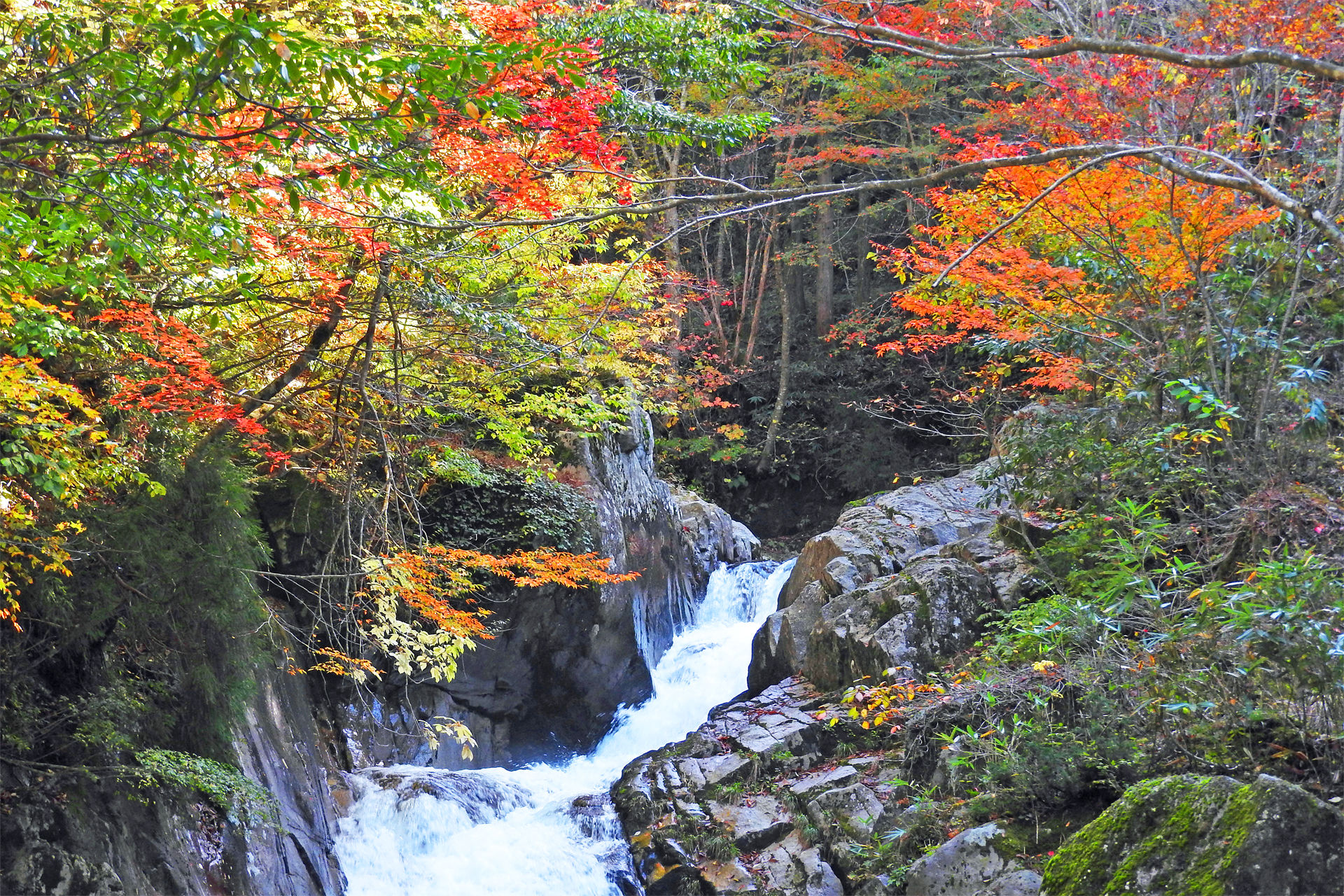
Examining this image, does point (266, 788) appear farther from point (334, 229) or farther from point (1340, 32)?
point (1340, 32)

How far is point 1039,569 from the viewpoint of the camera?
8195 millimetres

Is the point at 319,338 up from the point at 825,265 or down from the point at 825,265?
up

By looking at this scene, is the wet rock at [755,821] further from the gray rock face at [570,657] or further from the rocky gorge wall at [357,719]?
the gray rock face at [570,657]

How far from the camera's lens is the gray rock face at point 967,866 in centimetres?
512

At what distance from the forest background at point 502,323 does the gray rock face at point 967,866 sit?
0.45 metres

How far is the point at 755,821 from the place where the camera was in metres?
7.59

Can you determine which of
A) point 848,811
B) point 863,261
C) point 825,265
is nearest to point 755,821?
point 848,811

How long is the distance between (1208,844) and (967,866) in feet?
6.99

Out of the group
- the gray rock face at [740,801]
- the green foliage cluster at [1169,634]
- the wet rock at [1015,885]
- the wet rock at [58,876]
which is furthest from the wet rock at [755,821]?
the wet rock at [58,876]

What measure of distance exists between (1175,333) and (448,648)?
22.1 ft

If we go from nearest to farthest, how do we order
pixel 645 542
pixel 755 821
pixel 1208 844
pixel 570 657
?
pixel 1208 844 → pixel 755 821 → pixel 570 657 → pixel 645 542

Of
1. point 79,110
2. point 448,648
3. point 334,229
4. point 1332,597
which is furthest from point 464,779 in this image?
point 1332,597

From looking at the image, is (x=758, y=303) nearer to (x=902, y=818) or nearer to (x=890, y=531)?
(x=890, y=531)

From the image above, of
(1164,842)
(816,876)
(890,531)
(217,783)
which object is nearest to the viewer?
(1164,842)
